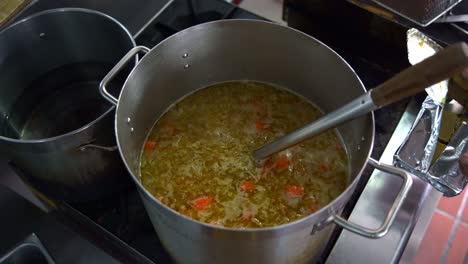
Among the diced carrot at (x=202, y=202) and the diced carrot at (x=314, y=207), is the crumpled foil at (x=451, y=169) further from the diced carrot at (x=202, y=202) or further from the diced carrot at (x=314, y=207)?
the diced carrot at (x=202, y=202)

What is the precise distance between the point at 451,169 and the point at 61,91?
2.64 ft

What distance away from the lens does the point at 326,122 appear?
66 cm

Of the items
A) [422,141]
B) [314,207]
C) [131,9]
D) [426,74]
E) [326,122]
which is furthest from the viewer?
[131,9]

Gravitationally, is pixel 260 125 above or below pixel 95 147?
above

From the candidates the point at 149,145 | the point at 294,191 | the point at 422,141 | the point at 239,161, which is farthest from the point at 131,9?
the point at 422,141

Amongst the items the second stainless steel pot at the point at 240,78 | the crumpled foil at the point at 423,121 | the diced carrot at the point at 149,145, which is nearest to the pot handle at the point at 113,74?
the second stainless steel pot at the point at 240,78

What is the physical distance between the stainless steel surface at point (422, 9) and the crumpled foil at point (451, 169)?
8.7 inches

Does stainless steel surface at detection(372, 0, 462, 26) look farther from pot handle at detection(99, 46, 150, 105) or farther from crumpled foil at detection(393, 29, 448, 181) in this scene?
pot handle at detection(99, 46, 150, 105)

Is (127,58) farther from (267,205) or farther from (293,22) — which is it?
(293,22)

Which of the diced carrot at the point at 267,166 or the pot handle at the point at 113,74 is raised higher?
the pot handle at the point at 113,74

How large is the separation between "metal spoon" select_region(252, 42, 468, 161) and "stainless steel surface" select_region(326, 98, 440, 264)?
0.71 ft

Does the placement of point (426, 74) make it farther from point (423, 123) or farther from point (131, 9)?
point (131, 9)

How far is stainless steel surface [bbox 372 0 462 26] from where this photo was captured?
885mm

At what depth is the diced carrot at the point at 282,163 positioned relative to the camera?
832 mm
